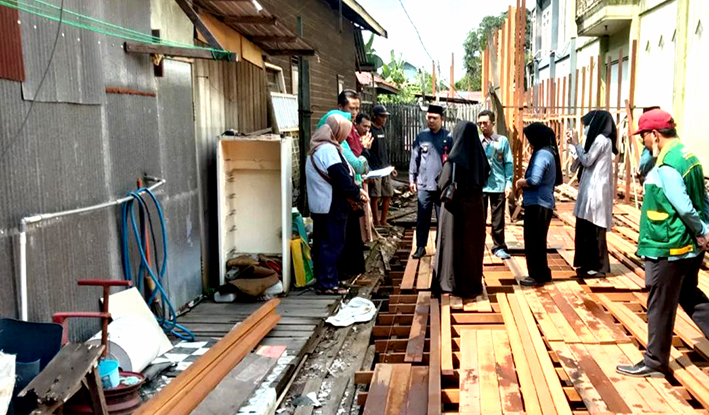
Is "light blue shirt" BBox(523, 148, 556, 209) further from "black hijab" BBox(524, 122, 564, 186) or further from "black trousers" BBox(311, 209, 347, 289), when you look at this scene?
"black trousers" BBox(311, 209, 347, 289)

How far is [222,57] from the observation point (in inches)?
208

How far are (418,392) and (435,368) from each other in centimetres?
30

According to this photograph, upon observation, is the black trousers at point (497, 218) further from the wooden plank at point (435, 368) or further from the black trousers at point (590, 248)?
the wooden plank at point (435, 368)

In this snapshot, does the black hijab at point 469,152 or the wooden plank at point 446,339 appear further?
the black hijab at point 469,152

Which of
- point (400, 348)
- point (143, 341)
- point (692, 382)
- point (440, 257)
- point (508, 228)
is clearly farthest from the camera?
point (508, 228)

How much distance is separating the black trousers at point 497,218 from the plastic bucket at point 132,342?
14.4 ft

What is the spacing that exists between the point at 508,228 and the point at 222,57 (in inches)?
Answer: 224

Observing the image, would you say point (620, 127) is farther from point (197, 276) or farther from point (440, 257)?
point (197, 276)

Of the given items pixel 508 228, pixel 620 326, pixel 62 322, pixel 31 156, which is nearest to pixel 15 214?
pixel 31 156

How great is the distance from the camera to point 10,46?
11.5 feet

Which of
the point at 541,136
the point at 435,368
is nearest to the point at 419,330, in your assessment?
the point at 435,368

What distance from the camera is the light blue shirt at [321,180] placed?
646 centimetres

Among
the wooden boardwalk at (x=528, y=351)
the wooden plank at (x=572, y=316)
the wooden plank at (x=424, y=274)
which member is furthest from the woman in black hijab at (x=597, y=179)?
the wooden plank at (x=424, y=274)

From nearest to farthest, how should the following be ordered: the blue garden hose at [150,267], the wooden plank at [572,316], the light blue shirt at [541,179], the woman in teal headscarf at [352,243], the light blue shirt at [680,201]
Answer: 1. the light blue shirt at [680,201]
2. the blue garden hose at [150,267]
3. the wooden plank at [572,316]
4. the light blue shirt at [541,179]
5. the woman in teal headscarf at [352,243]
